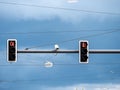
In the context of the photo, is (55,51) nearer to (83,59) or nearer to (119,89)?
(83,59)

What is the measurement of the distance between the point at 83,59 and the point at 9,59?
3.36 meters

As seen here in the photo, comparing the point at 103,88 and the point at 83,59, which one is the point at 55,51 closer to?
the point at 83,59

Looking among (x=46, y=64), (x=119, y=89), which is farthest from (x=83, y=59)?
(x=119, y=89)

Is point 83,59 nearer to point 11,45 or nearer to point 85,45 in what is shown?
point 85,45

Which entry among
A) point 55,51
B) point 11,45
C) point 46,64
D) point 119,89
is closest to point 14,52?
point 11,45

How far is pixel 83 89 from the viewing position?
50.6m

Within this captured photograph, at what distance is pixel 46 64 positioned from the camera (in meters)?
50.6

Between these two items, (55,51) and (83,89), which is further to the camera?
(83,89)

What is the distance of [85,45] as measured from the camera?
2439cm

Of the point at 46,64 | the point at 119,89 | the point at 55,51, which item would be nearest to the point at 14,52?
the point at 55,51

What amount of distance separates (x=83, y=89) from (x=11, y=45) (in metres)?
27.0

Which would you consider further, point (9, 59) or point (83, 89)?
point (83, 89)

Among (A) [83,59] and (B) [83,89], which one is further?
(B) [83,89]

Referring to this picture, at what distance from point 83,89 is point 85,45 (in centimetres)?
2652
